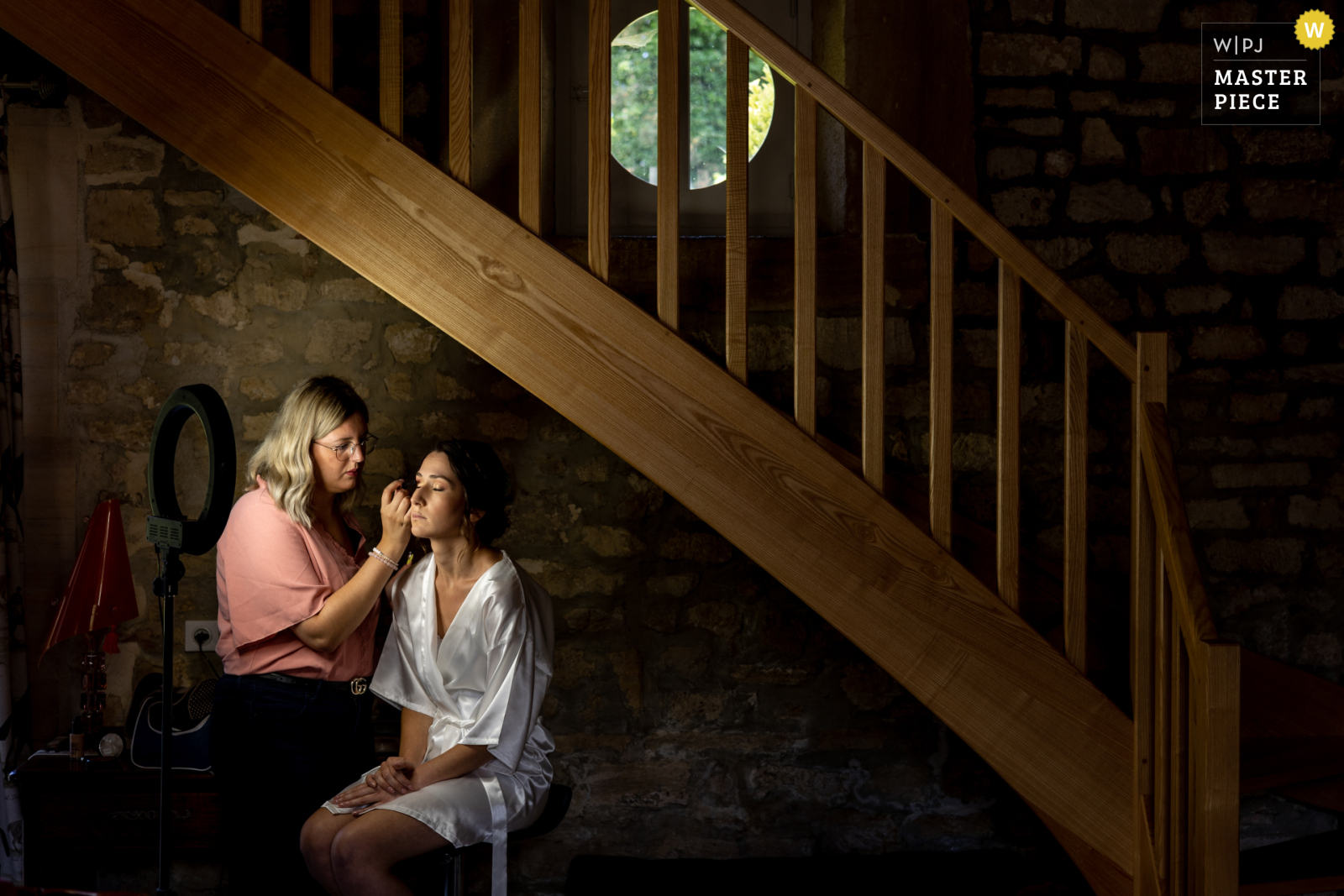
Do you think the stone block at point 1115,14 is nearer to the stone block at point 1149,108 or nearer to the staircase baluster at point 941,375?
the stone block at point 1149,108

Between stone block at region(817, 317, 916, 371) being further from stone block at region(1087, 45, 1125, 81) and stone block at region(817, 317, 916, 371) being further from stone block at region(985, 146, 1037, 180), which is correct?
stone block at region(1087, 45, 1125, 81)

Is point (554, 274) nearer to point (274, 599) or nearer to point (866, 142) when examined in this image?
point (866, 142)

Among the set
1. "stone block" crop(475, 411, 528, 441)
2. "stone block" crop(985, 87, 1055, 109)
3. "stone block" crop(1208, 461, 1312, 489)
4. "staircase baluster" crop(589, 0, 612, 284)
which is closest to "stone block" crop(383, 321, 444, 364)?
"stone block" crop(475, 411, 528, 441)

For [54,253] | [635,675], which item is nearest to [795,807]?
[635,675]

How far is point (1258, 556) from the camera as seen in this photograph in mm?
3281

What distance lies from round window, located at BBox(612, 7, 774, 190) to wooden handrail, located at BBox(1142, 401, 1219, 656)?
1.75m

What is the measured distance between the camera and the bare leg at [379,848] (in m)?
1.97

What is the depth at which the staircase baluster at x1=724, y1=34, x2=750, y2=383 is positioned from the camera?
213cm

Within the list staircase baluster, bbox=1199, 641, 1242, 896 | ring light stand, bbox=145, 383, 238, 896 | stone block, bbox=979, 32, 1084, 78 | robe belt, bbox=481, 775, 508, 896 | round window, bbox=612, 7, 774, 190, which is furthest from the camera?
round window, bbox=612, 7, 774, 190

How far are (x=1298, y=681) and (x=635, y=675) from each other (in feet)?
6.75

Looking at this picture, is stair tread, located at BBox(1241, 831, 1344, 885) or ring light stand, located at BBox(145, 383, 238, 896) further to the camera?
stair tread, located at BBox(1241, 831, 1344, 885)

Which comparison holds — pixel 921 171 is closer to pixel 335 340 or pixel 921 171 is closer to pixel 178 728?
pixel 335 340

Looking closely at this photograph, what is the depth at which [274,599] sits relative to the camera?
7.14 feet

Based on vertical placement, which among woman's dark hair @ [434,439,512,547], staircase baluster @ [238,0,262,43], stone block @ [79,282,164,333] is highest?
staircase baluster @ [238,0,262,43]
